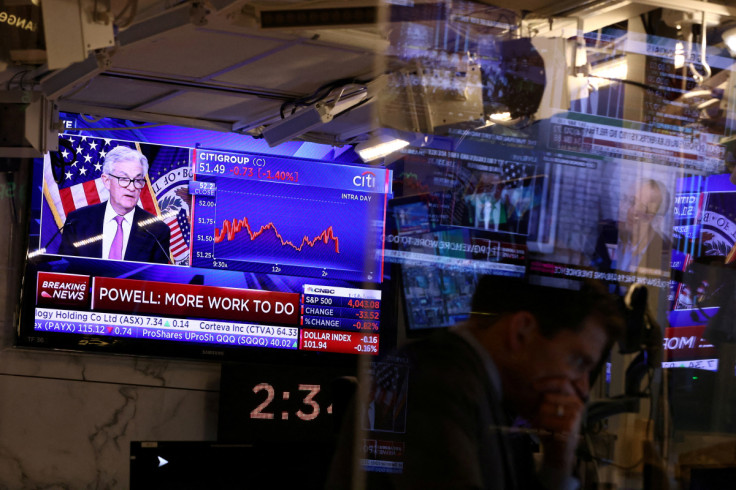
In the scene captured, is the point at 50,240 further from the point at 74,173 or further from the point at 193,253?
the point at 193,253

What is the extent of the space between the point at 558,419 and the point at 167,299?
454 centimetres

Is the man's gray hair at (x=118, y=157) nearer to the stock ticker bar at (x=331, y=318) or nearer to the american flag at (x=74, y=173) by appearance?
the american flag at (x=74, y=173)

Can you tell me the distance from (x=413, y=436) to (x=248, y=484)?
384cm

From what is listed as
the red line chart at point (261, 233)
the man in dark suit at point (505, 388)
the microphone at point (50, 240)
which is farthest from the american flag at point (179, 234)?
the man in dark suit at point (505, 388)

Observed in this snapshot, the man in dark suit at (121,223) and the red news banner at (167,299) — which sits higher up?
the man in dark suit at (121,223)

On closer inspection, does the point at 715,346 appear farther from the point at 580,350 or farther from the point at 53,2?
the point at 53,2

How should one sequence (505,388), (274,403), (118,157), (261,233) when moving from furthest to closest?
(261,233) → (118,157) → (274,403) → (505,388)

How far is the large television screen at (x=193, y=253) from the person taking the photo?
530 centimetres

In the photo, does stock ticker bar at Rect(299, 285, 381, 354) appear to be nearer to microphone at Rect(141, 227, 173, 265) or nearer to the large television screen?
the large television screen

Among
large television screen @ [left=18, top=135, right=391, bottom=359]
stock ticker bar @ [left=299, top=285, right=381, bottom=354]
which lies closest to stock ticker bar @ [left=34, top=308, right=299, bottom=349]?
large television screen @ [left=18, top=135, right=391, bottom=359]

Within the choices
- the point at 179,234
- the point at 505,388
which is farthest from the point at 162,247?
the point at 505,388

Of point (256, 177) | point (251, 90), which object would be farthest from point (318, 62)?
point (256, 177)

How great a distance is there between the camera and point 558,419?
1.14 metres

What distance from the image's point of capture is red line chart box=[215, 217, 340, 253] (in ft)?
18.1
